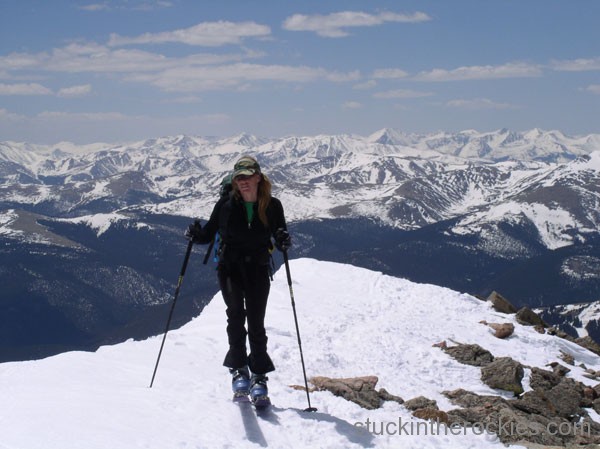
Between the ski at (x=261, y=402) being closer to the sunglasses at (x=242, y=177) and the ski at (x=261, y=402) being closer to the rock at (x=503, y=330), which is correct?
the sunglasses at (x=242, y=177)

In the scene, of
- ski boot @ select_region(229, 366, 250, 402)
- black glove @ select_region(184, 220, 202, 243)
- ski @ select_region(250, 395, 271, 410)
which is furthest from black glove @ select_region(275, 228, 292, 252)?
ski @ select_region(250, 395, 271, 410)

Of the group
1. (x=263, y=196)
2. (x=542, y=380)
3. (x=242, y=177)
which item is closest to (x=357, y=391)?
(x=263, y=196)

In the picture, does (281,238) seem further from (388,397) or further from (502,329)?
(502,329)

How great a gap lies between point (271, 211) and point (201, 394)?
4.01 meters

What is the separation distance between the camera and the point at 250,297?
11273mm

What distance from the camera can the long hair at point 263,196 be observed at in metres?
10.9

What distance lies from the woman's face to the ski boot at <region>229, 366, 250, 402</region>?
364 cm

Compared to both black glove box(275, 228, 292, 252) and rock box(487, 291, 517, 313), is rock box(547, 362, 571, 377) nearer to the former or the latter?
rock box(487, 291, 517, 313)

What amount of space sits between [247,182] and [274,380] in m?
6.21

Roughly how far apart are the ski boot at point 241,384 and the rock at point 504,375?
10.1 meters

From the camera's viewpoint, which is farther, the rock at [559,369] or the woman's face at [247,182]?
the rock at [559,369]

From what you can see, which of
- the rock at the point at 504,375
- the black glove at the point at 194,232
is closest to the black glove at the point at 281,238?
the black glove at the point at 194,232

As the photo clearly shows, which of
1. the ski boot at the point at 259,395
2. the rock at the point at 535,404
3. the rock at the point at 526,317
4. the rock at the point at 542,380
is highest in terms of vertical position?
the ski boot at the point at 259,395

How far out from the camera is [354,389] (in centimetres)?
1477
